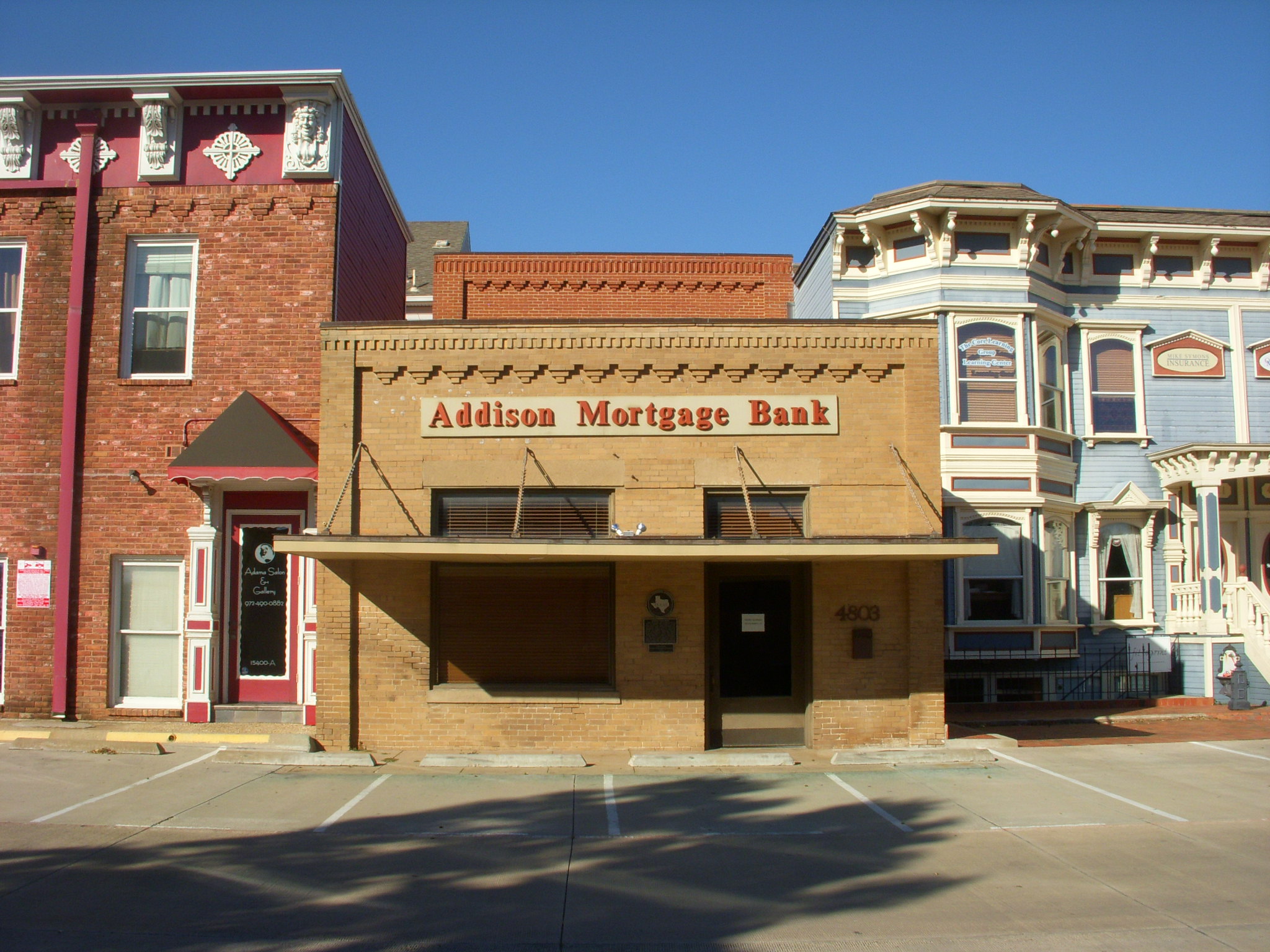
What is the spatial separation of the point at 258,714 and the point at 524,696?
4028mm

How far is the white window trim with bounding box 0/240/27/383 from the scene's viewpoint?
13617 millimetres

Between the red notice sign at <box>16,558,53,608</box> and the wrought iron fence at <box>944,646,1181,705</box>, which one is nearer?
the red notice sign at <box>16,558,53,608</box>

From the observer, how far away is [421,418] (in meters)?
11.9

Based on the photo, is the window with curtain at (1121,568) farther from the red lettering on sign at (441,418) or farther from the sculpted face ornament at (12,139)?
the sculpted face ornament at (12,139)

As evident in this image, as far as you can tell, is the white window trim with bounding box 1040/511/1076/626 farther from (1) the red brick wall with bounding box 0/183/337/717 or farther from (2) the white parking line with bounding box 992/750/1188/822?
(1) the red brick wall with bounding box 0/183/337/717

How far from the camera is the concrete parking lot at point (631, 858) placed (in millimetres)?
6152

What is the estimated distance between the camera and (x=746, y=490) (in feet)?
37.3

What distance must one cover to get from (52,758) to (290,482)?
4.31 metres

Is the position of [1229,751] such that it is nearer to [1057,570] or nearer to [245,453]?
[1057,570]

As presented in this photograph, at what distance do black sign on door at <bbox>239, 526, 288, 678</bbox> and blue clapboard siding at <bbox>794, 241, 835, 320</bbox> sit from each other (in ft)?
33.2

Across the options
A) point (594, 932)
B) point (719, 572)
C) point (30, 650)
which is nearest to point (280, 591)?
Result: point (30, 650)

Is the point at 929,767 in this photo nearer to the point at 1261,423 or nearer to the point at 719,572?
the point at 719,572

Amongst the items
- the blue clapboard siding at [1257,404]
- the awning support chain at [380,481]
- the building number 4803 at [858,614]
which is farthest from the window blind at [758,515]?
the blue clapboard siding at [1257,404]

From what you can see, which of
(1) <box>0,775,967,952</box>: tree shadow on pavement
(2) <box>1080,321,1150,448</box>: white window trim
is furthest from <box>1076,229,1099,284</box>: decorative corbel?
(1) <box>0,775,967,952</box>: tree shadow on pavement
